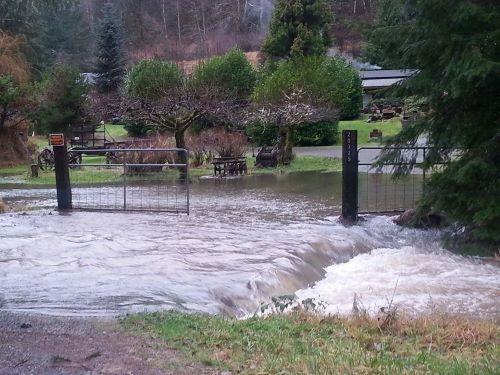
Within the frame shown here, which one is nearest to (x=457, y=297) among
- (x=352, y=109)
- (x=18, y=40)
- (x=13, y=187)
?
(x=13, y=187)

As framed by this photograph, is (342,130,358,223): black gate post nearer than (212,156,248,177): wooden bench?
Yes

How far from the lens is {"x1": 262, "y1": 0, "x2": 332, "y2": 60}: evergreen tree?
39.3m

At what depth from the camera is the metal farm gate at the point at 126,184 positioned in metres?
14.5

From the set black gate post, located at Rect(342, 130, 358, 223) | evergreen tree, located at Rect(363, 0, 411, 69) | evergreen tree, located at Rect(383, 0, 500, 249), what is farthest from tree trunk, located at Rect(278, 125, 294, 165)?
evergreen tree, located at Rect(383, 0, 500, 249)

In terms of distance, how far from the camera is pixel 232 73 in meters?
36.6

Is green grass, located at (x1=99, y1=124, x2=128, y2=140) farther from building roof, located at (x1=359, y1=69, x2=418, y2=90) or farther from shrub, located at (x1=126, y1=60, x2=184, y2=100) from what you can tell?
building roof, located at (x1=359, y1=69, x2=418, y2=90)

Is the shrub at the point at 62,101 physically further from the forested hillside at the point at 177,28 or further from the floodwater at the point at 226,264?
the forested hillside at the point at 177,28

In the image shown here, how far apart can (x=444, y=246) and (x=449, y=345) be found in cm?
582

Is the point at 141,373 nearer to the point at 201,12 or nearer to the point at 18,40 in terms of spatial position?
the point at 18,40

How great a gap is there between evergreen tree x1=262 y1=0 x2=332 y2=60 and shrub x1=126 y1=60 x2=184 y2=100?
9340 mm

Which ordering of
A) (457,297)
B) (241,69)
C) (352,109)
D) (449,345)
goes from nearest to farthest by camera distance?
(449,345) → (457,297) → (241,69) → (352,109)

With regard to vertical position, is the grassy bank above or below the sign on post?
below

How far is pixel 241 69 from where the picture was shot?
1458 inches

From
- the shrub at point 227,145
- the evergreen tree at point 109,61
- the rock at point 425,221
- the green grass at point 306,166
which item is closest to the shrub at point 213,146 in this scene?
the shrub at point 227,145
